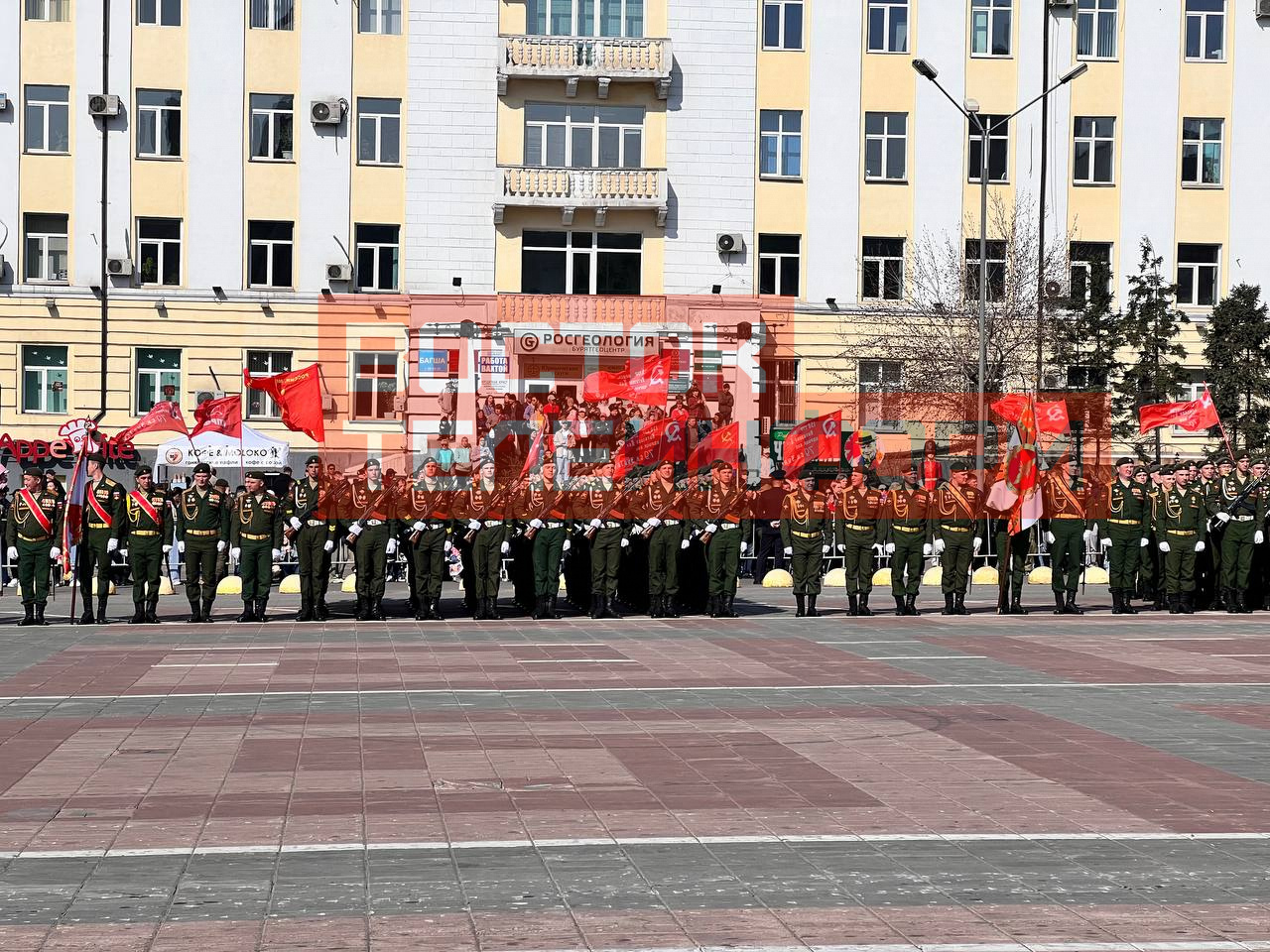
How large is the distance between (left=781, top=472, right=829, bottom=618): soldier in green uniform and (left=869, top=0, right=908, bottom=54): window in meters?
23.2

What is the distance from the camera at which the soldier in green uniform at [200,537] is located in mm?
21500

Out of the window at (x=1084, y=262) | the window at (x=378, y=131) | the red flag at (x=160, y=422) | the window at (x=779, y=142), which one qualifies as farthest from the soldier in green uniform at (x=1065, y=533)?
the window at (x=378, y=131)

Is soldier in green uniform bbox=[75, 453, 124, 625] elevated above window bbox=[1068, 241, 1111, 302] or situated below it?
below

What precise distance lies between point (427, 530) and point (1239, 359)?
25.0 meters

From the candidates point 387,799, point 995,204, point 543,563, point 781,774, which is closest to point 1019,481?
point 543,563

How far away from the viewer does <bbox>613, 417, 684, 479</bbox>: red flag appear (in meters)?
28.0

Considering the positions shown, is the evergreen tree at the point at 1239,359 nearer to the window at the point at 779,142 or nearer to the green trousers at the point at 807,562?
the window at the point at 779,142

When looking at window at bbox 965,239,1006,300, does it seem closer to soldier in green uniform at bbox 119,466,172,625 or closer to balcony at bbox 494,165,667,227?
balcony at bbox 494,165,667,227

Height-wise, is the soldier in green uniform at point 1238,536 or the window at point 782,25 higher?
the window at point 782,25

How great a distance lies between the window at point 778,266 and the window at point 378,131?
893cm

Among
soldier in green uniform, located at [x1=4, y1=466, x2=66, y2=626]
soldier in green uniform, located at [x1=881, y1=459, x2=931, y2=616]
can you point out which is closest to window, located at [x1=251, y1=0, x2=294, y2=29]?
soldier in green uniform, located at [x1=4, y1=466, x2=66, y2=626]

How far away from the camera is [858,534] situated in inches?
889

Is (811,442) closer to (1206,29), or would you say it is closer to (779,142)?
(779,142)

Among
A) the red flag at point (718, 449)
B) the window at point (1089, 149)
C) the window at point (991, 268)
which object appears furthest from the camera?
the window at point (1089, 149)
